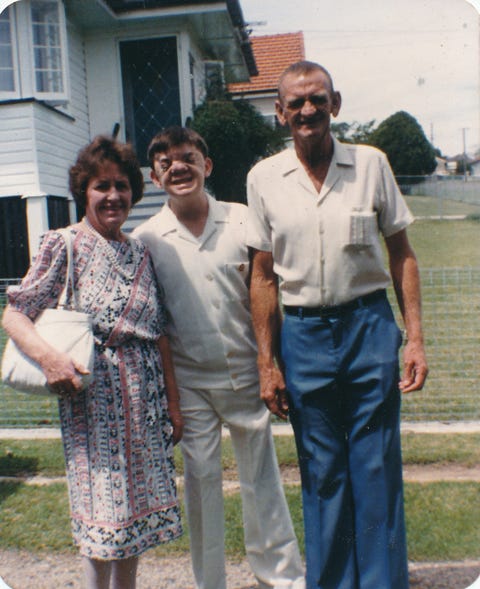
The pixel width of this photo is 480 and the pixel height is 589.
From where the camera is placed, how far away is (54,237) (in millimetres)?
2607

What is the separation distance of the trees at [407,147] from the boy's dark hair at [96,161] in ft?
88.1

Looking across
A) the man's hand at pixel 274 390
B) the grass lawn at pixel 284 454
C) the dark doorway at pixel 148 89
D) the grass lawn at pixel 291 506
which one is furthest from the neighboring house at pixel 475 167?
the man's hand at pixel 274 390

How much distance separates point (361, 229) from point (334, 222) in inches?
4.3

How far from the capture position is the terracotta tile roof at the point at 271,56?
770 inches

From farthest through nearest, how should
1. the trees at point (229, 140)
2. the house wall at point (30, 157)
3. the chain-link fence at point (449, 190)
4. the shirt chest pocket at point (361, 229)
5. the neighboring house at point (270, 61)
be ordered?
the chain-link fence at point (449, 190) → the neighboring house at point (270, 61) → the trees at point (229, 140) → the house wall at point (30, 157) → the shirt chest pocket at point (361, 229)

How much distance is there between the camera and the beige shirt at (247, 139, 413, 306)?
270 centimetres

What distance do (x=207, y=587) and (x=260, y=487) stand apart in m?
0.47

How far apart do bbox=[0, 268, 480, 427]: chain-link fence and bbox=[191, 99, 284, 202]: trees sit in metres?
7.18

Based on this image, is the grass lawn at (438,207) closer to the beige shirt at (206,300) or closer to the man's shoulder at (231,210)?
the man's shoulder at (231,210)

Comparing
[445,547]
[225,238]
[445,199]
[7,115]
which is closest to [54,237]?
[225,238]

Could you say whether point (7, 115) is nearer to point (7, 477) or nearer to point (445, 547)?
point (7, 477)

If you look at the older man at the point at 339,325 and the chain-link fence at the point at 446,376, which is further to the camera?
the chain-link fence at the point at 446,376

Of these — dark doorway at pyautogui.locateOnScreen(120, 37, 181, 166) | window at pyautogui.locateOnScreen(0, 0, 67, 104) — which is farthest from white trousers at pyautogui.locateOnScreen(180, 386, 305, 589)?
dark doorway at pyautogui.locateOnScreen(120, 37, 181, 166)

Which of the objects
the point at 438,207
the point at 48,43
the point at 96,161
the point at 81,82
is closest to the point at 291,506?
the point at 96,161
